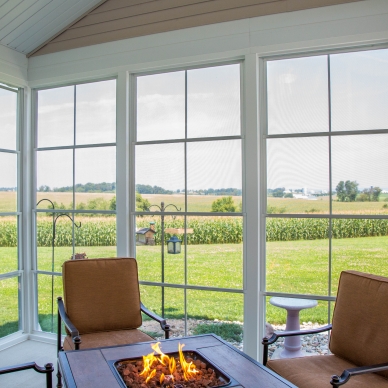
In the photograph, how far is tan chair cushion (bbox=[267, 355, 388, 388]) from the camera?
2.05 meters

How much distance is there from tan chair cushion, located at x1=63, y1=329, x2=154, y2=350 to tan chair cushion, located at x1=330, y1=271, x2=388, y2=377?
1.23 metres

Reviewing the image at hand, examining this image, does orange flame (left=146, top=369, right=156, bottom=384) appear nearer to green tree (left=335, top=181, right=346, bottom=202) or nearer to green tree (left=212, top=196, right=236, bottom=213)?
green tree (left=212, top=196, right=236, bottom=213)

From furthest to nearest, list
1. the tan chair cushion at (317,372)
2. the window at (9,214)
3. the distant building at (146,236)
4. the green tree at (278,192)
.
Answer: the window at (9,214), the distant building at (146,236), the green tree at (278,192), the tan chair cushion at (317,372)

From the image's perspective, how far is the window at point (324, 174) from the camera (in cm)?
285

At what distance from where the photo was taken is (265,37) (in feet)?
10.1

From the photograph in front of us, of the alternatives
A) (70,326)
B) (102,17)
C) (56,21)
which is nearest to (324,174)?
(70,326)

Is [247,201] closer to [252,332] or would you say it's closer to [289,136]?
[289,136]

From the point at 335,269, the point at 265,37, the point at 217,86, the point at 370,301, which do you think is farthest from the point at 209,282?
the point at 265,37

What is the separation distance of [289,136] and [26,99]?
8.64 ft

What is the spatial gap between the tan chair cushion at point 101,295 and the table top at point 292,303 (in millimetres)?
1051

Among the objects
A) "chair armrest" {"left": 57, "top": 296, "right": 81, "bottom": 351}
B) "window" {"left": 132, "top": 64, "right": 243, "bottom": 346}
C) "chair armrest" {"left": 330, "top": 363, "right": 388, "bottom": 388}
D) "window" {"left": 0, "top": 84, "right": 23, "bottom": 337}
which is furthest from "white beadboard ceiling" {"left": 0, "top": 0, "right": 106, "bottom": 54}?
"chair armrest" {"left": 330, "top": 363, "right": 388, "bottom": 388}

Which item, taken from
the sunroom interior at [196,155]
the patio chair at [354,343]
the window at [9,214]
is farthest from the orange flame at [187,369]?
the window at [9,214]

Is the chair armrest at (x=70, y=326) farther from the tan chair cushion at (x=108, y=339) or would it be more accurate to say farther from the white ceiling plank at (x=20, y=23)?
the white ceiling plank at (x=20, y=23)

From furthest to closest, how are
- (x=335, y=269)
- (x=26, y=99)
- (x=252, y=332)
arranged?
(x=26, y=99)
(x=252, y=332)
(x=335, y=269)
